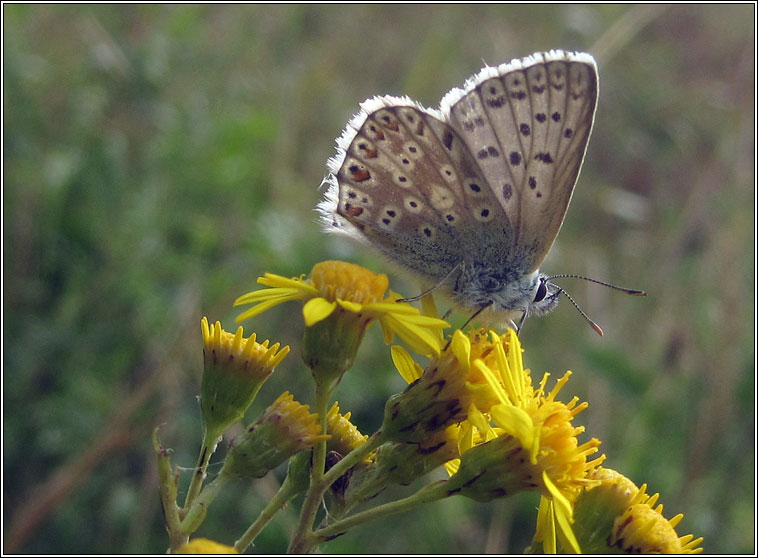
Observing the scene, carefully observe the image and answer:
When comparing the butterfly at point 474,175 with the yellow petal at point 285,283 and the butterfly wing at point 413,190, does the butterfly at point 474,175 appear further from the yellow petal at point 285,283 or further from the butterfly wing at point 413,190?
the yellow petal at point 285,283

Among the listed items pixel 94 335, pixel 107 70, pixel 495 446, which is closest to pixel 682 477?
pixel 495 446

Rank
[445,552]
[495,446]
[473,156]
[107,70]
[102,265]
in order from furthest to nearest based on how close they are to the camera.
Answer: [107,70], [102,265], [445,552], [473,156], [495,446]

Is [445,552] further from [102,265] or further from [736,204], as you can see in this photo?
[736,204]

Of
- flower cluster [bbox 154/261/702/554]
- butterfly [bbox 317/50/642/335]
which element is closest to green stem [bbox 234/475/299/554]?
flower cluster [bbox 154/261/702/554]

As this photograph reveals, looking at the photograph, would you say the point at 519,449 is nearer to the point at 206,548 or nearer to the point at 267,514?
the point at 267,514

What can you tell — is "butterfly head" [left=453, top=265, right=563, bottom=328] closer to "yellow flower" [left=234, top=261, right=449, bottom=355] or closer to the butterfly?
the butterfly

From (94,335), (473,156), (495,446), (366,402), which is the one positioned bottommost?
(366,402)
